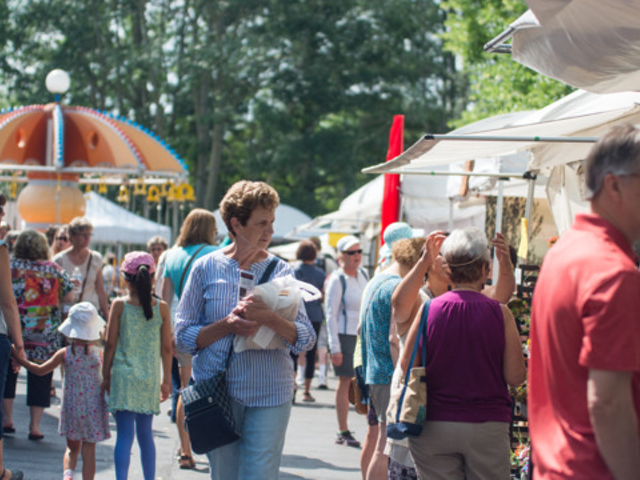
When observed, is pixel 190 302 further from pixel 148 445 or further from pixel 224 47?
pixel 224 47

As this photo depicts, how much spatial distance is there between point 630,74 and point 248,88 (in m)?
36.9

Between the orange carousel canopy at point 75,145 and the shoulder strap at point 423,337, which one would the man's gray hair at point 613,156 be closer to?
the shoulder strap at point 423,337

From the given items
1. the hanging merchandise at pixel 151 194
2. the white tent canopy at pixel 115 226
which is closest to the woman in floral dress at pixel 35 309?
the hanging merchandise at pixel 151 194

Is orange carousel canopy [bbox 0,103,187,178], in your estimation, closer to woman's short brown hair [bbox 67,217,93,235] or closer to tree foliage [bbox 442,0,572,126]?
tree foliage [bbox 442,0,572,126]

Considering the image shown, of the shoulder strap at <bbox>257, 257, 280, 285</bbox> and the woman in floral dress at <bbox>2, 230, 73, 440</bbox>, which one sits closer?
the shoulder strap at <bbox>257, 257, 280, 285</bbox>

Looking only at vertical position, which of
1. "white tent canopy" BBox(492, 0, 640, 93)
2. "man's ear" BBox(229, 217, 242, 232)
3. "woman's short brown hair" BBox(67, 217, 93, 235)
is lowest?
"woman's short brown hair" BBox(67, 217, 93, 235)

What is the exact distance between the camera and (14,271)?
29.7 ft

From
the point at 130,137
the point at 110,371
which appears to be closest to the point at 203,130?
the point at 130,137

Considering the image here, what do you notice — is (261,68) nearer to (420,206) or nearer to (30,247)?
(420,206)

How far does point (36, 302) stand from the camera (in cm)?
914

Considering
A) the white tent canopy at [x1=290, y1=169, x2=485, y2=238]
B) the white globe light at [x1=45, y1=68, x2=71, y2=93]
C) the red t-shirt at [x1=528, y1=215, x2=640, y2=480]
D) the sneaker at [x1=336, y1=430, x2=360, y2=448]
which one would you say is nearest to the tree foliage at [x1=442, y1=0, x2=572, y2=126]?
the white tent canopy at [x1=290, y1=169, x2=485, y2=238]

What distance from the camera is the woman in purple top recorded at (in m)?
4.25

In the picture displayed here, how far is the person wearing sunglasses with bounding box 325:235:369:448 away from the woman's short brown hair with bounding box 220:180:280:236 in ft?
16.3

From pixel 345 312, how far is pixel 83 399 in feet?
12.6
